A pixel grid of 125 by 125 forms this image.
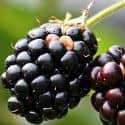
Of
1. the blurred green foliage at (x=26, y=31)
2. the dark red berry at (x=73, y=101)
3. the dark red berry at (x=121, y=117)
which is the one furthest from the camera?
the blurred green foliage at (x=26, y=31)

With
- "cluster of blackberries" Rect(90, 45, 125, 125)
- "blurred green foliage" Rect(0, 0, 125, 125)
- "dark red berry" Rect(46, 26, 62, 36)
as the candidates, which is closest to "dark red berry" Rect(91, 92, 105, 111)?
"cluster of blackberries" Rect(90, 45, 125, 125)

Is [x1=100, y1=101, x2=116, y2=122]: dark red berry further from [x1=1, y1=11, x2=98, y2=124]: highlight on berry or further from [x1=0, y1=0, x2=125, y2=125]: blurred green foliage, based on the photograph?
[x1=0, y1=0, x2=125, y2=125]: blurred green foliage

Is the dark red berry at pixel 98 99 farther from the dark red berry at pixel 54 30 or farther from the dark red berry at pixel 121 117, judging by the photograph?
the dark red berry at pixel 54 30

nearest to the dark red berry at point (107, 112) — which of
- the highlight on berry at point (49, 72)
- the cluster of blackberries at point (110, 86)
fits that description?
the cluster of blackberries at point (110, 86)

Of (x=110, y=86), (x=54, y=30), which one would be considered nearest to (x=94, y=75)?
(x=110, y=86)

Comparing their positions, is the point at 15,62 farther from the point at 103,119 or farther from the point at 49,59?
the point at 103,119

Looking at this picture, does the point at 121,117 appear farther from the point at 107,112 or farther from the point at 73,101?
the point at 73,101
